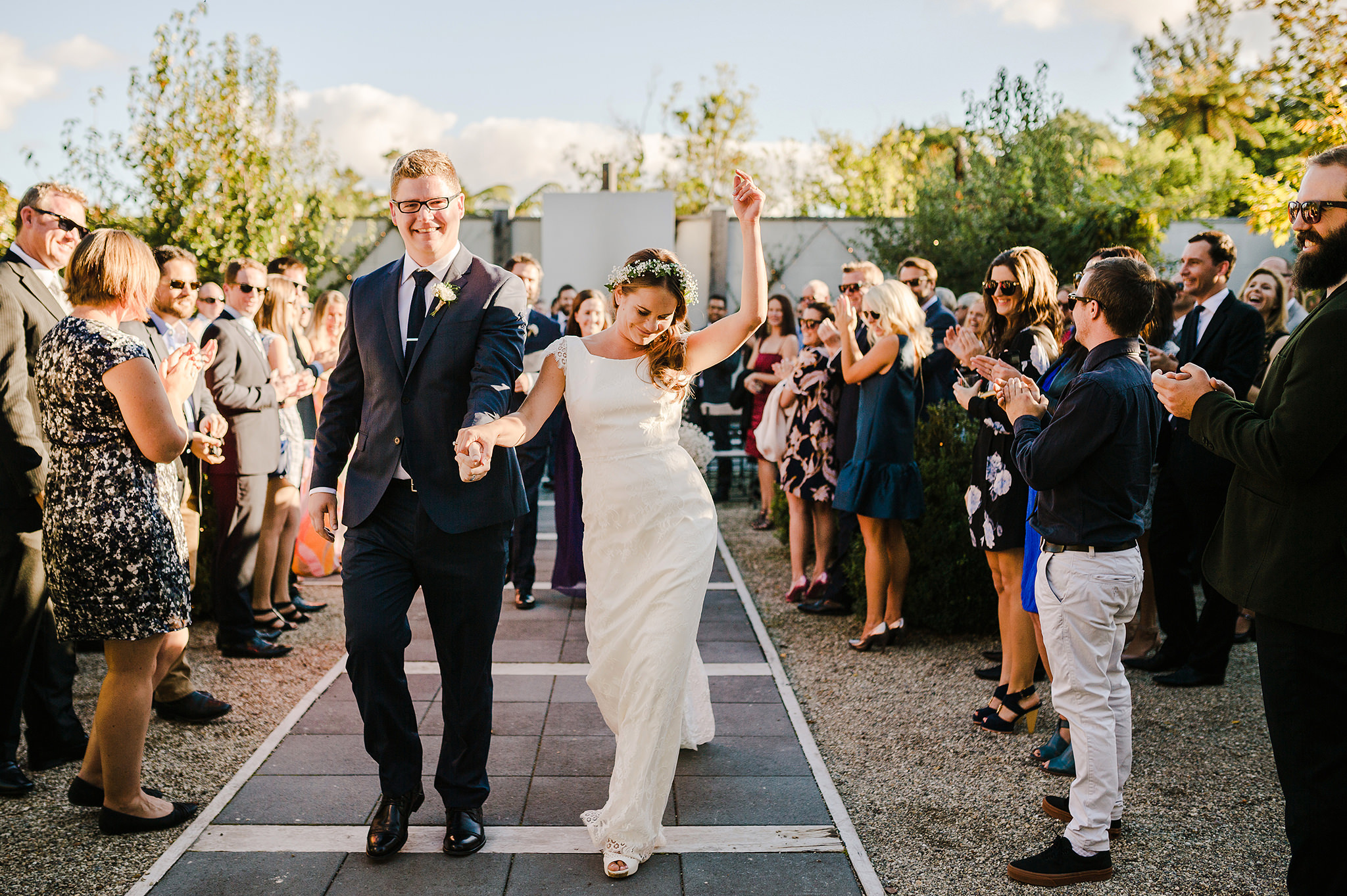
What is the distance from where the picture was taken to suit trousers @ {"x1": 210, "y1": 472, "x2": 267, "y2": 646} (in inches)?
226

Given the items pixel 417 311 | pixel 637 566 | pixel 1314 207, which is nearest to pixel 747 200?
pixel 417 311

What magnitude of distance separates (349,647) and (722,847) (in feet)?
5.07

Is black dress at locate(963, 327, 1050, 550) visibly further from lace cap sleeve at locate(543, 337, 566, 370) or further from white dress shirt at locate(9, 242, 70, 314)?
white dress shirt at locate(9, 242, 70, 314)

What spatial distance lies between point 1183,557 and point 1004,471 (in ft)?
6.62

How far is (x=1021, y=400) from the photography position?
359 centimetres

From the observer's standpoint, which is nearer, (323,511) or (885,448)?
(323,511)

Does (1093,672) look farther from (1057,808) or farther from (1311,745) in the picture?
(1311,745)

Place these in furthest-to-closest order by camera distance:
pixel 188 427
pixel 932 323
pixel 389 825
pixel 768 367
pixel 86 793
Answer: pixel 768 367
pixel 932 323
pixel 188 427
pixel 86 793
pixel 389 825

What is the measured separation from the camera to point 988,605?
6.14 meters

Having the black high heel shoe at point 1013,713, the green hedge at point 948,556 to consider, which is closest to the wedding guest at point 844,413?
the green hedge at point 948,556

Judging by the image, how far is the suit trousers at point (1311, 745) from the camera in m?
2.55

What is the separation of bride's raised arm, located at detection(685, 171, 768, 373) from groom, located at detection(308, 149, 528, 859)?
0.68m

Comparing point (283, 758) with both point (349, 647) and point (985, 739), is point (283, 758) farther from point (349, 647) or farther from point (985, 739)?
point (985, 739)

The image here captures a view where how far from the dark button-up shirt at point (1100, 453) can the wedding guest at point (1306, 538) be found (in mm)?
604
